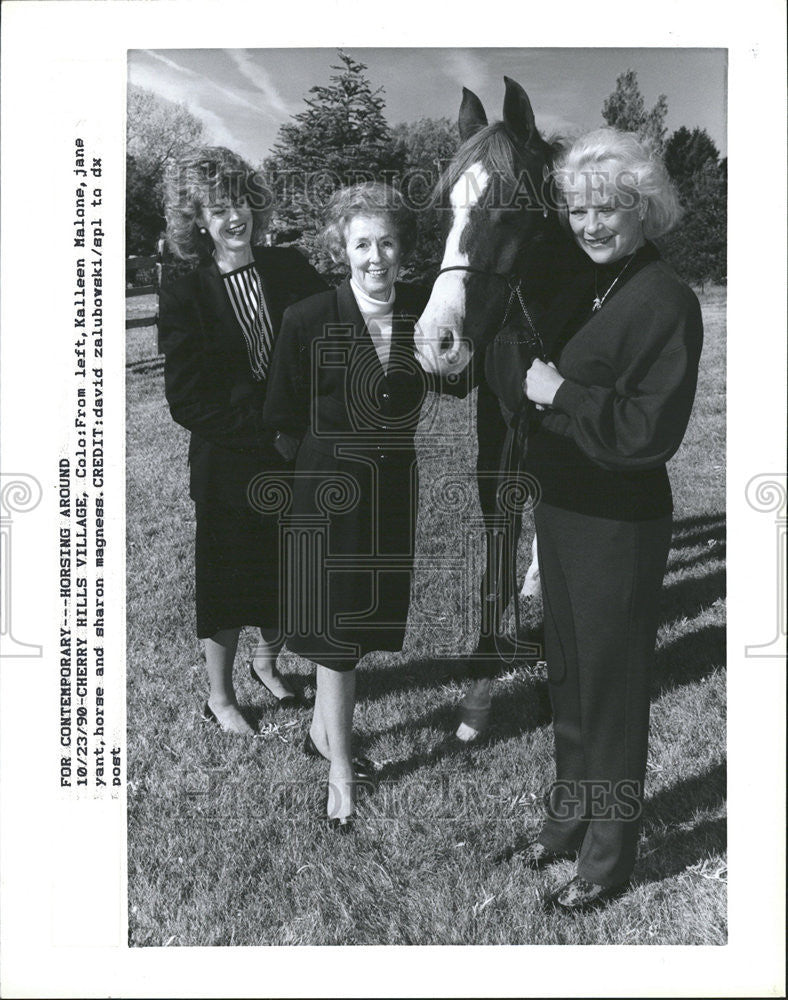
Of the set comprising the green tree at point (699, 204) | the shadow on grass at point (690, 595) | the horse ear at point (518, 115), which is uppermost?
the horse ear at point (518, 115)

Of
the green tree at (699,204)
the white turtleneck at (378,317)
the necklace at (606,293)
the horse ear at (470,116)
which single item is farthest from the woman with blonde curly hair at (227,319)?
the green tree at (699,204)

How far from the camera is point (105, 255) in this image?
3770 millimetres

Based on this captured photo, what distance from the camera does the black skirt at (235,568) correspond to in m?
3.87

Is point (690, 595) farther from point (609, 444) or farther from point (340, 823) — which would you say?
point (340, 823)

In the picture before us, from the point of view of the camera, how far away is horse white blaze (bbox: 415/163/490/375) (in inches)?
130

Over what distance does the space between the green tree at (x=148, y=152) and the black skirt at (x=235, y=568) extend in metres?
1.08

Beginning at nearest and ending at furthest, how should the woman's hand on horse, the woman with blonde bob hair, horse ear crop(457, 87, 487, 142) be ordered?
1. the woman with blonde bob hair
2. the woman's hand on horse
3. horse ear crop(457, 87, 487, 142)

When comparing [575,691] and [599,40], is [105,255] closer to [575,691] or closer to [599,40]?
[599,40]

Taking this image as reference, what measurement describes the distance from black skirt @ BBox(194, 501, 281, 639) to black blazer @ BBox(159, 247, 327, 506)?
0.67 ft

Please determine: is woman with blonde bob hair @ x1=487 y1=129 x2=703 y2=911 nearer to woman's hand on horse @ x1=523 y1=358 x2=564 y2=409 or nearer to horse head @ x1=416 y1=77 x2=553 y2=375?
woman's hand on horse @ x1=523 y1=358 x2=564 y2=409

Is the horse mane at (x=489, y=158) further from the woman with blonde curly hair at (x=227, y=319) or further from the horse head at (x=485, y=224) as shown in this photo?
the woman with blonde curly hair at (x=227, y=319)

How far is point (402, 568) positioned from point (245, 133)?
178 cm

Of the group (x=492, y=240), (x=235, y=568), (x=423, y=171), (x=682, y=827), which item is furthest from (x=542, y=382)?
(x=682, y=827)

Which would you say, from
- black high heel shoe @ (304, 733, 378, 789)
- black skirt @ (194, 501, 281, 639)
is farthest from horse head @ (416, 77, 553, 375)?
black high heel shoe @ (304, 733, 378, 789)
